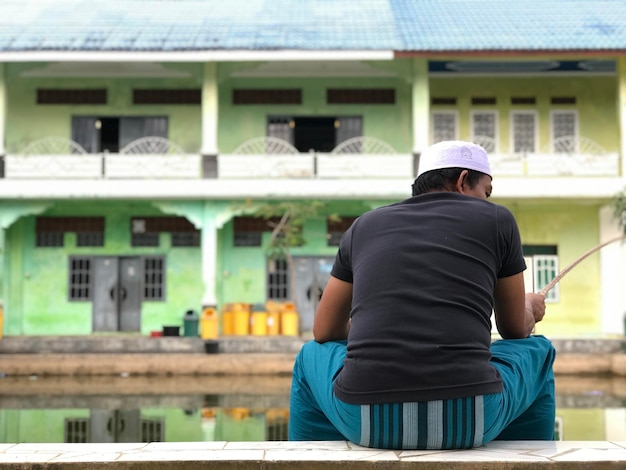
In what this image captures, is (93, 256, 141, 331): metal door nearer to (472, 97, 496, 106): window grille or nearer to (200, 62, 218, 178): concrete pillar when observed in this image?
(200, 62, 218, 178): concrete pillar

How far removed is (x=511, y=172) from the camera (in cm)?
1817

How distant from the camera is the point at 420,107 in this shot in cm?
1820

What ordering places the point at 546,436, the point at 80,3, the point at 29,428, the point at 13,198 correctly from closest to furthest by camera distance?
the point at 546,436, the point at 29,428, the point at 13,198, the point at 80,3

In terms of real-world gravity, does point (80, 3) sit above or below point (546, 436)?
above

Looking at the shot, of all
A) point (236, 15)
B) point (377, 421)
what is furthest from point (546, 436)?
point (236, 15)

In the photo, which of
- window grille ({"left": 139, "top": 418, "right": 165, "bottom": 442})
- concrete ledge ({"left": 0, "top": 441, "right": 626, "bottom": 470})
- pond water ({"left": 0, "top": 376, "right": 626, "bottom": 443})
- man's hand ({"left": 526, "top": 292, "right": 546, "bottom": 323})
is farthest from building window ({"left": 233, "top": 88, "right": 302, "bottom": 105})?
concrete ledge ({"left": 0, "top": 441, "right": 626, "bottom": 470})

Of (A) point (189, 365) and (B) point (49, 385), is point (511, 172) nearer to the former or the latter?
(A) point (189, 365)

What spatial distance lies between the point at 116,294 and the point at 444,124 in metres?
9.17

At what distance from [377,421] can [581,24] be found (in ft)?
60.7

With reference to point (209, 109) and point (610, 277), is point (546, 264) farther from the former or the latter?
point (209, 109)

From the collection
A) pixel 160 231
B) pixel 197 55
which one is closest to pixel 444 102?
pixel 197 55

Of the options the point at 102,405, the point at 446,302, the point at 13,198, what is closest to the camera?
the point at 446,302

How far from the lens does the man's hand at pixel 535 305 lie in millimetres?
3102

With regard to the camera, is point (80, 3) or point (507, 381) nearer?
point (507, 381)
